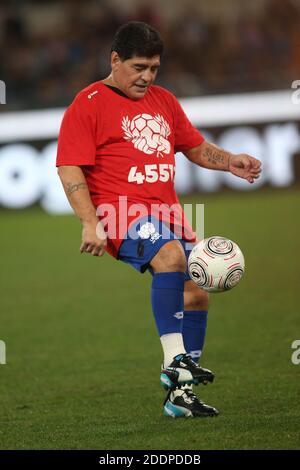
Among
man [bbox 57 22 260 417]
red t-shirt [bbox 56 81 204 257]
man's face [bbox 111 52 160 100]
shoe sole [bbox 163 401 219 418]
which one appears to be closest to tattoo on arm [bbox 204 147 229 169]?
man [bbox 57 22 260 417]

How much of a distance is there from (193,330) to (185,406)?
1.68ft

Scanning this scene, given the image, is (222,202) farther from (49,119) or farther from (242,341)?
(242,341)

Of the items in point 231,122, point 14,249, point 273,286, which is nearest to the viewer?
point 273,286

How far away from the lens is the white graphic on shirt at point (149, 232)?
541 cm

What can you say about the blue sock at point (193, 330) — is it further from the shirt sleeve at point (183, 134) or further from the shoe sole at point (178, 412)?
the shirt sleeve at point (183, 134)

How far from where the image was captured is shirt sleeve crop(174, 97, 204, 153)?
600 centimetres

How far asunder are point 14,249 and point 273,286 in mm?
4507

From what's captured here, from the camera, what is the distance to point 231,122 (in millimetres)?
15164

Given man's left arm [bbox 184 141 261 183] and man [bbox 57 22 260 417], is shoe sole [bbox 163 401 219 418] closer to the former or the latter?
man [bbox 57 22 260 417]

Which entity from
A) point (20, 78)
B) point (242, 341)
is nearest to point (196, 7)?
point (20, 78)

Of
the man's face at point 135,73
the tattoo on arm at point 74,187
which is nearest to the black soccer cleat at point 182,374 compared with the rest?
the tattoo on arm at point 74,187

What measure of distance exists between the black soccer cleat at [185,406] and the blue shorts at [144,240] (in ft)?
2.34

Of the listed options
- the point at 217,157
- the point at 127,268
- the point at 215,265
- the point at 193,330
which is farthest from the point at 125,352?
the point at 127,268
